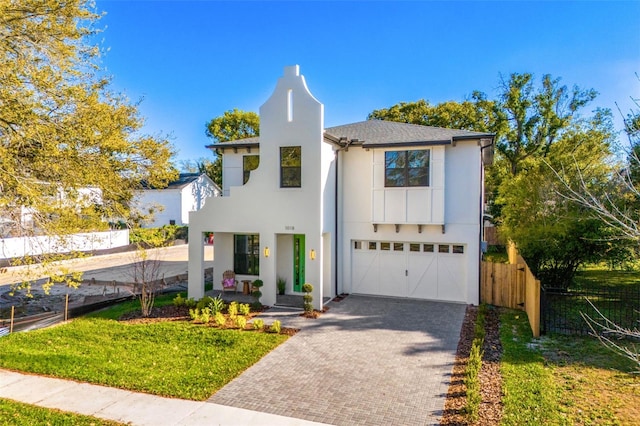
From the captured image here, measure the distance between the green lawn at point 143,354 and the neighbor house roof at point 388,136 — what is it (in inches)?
302

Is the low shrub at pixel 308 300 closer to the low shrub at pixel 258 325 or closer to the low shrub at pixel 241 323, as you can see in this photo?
the low shrub at pixel 258 325

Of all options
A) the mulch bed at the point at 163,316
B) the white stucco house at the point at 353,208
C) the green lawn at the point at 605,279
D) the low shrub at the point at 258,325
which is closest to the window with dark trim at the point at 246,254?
the white stucco house at the point at 353,208

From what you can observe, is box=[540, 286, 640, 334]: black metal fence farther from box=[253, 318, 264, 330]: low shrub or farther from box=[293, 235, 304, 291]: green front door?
box=[293, 235, 304, 291]: green front door

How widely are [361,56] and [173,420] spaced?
15.7m

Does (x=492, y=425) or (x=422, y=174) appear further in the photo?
(x=422, y=174)

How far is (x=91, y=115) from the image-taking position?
10.3m

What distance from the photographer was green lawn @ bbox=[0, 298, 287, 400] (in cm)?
812

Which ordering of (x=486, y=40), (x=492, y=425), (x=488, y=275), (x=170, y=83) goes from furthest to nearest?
(x=170, y=83) < (x=486, y=40) < (x=488, y=275) < (x=492, y=425)

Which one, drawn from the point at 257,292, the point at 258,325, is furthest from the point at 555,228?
the point at 257,292

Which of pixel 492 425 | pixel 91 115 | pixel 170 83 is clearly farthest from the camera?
pixel 170 83

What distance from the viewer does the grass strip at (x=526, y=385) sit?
262 inches

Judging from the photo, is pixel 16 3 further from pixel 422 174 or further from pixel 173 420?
pixel 422 174

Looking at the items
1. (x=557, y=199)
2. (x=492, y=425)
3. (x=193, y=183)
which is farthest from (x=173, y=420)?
(x=193, y=183)

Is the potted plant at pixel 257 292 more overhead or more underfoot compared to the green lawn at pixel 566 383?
more overhead
